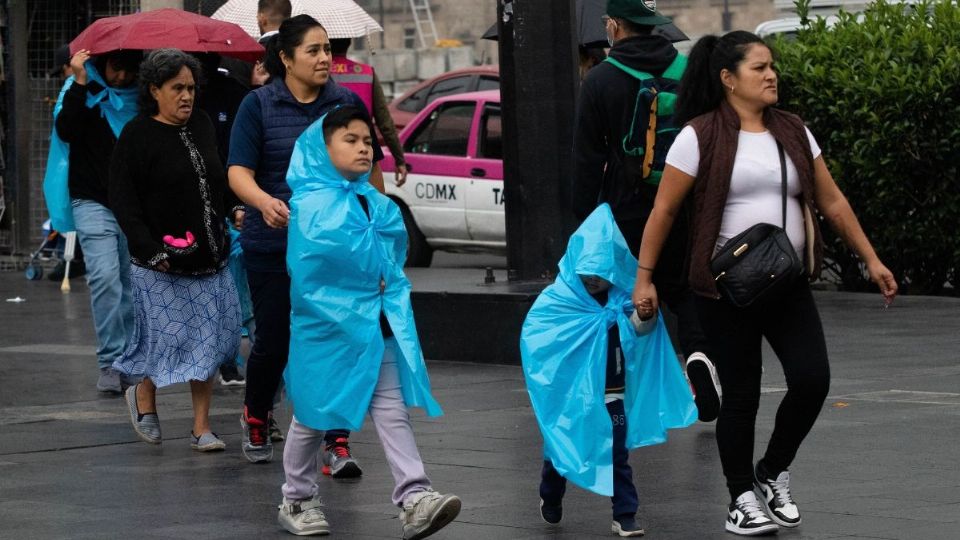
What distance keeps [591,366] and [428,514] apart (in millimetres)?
715

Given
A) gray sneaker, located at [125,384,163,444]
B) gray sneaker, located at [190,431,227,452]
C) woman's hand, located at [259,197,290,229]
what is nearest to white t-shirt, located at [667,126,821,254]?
woman's hand, located at [259,197,290,229]

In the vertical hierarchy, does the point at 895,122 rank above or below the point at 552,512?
above

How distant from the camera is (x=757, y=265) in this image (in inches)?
226

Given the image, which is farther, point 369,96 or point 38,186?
point 38,186

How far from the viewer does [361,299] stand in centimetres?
603

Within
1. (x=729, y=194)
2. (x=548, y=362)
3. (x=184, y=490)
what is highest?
(x=729, y=194)

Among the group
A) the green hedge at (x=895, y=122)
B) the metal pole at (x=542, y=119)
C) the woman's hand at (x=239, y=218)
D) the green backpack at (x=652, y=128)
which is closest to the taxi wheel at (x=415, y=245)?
the green hedge at (x=895, y=122)

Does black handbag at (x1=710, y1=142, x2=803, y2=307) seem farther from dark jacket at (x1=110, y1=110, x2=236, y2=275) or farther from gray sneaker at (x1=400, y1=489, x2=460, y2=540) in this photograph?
dark jacket at (x1=110, y1=110, x2=236, y2=275)

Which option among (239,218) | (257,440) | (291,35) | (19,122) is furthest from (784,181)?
(19,122)

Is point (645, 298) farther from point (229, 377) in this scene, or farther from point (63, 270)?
point (63, 270)

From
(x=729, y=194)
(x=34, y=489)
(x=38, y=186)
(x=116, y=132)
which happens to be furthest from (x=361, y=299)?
(x=38, y=186)

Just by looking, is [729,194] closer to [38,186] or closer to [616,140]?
[616,140]

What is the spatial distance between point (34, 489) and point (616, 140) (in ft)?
8.27

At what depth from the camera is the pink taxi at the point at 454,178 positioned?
16594mm
